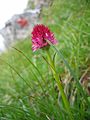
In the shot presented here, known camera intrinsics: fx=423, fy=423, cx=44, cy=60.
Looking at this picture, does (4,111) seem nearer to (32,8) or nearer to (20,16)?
(20,16)

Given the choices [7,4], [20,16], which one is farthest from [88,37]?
[7,4]

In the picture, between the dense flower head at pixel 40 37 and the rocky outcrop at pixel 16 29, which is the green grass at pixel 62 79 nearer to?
the dense flower head at pixel 40 37

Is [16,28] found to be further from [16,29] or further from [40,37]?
[40,37]

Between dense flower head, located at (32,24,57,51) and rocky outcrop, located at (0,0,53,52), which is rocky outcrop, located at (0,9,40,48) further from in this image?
dense flower head, located at (32,24,57,51)

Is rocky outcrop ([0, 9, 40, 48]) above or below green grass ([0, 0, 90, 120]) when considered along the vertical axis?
above

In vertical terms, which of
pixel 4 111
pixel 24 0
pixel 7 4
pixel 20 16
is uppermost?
pixel 7 4

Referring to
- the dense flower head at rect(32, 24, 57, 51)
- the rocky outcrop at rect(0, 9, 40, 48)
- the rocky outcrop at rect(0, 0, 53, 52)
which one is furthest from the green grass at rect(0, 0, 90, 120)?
the rocky outcrop at rect(0, 0, 53, 52)

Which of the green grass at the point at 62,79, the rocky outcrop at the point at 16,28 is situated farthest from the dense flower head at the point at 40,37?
the rocky outcrop at the point at 16,28

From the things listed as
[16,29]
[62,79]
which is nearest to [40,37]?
[62,79]
